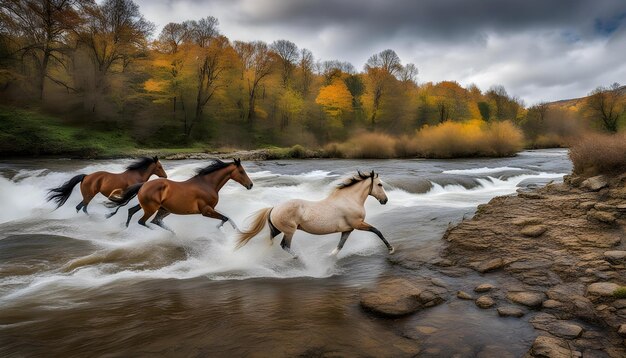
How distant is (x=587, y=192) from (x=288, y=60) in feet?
168

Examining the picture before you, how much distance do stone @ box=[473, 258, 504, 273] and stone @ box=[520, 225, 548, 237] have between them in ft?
4.22

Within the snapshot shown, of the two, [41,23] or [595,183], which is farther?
[41,23]

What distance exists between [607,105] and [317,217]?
59.2 meters

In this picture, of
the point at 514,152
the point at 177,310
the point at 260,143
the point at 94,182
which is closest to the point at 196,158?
the point at 260,143

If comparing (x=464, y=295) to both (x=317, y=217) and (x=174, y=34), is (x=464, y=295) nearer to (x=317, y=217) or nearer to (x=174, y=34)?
(x=317, y=217)

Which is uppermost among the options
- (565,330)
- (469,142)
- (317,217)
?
(469,142)

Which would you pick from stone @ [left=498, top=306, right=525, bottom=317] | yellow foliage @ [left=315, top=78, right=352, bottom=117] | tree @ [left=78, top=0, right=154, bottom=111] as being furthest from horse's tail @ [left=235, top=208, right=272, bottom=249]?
yellow foliage @ [left=315, top=78, right=352, bottom=117]

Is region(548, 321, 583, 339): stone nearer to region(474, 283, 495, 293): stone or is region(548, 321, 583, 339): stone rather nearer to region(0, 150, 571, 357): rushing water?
region(0, 150, 571, 357): rushing water

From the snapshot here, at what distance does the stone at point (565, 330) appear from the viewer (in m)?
3.52

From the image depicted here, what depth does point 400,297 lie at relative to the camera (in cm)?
449

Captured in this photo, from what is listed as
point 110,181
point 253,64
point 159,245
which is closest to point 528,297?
point 159,245

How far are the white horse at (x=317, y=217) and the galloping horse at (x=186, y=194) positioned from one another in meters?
1.43

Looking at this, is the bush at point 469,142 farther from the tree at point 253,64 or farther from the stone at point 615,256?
the stone at point 615,256

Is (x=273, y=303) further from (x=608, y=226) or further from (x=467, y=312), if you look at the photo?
(x=608, y=226)
